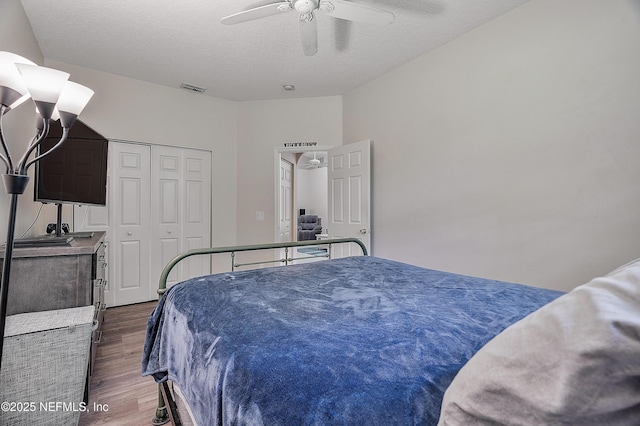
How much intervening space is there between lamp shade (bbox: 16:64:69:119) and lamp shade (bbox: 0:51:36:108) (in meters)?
0.04

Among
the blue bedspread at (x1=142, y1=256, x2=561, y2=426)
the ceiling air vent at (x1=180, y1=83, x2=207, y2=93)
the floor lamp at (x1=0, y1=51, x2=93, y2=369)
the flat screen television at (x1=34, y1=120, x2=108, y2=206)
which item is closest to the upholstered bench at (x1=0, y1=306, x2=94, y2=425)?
the floor lamp at (x1=0, y1=51, x2=93, y2=369)

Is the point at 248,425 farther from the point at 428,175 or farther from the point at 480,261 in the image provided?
the point at 428,175

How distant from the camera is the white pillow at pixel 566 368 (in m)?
0.36

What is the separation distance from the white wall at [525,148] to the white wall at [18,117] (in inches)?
128

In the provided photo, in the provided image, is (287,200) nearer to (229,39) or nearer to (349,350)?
(229,39)

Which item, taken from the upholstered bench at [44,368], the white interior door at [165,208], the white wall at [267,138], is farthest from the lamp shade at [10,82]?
the white wall at [267,138]

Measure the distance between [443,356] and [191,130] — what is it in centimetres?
413

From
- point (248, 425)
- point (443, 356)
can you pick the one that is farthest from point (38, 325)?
point (443, 356)

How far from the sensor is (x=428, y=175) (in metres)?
3.03

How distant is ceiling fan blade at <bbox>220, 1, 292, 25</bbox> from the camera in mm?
1864

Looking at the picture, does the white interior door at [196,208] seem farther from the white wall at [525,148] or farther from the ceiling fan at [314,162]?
the ceiling fan at [314,162]

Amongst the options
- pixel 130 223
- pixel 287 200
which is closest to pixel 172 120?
pixel 130 223

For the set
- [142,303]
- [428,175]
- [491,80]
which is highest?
[491,80]

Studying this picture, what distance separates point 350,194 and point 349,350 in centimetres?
304
